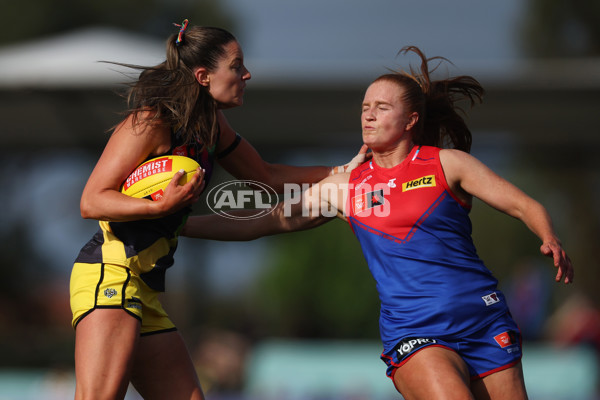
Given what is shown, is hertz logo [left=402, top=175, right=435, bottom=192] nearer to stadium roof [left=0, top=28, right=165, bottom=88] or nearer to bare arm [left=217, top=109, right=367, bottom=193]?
bare arm [left=217, top=109, right=367, bottom=193]

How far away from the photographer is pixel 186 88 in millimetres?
4219

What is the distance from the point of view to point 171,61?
170 inches

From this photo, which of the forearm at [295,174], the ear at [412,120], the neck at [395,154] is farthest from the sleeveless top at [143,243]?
the ear at [412,120]

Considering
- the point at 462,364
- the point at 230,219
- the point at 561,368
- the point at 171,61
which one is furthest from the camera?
the point at 561,368

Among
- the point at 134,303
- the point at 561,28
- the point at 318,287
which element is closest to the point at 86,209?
the point at 134,303

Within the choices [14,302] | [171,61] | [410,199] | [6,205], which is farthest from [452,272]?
[6,205]

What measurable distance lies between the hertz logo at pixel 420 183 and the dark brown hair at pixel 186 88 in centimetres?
110

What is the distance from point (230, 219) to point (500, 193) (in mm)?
1713

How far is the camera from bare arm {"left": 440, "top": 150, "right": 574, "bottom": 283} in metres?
3.71

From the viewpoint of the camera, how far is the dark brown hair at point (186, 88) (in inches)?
163

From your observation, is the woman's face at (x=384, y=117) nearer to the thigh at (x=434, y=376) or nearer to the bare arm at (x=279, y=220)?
the bare arm at (x=279, y=220)

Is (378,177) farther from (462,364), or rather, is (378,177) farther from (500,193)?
(462,364)

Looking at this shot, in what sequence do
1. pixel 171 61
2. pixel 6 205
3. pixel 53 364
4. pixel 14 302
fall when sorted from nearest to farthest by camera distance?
pixel 171 61 < pixel 53 364 < pixel 14 302 < pixel 6 205

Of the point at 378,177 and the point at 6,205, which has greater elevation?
the point at 6,205
